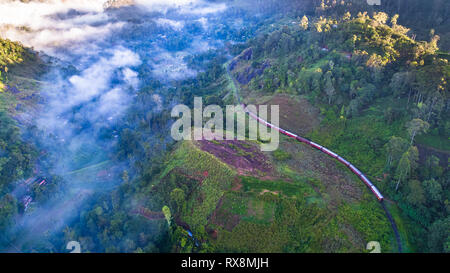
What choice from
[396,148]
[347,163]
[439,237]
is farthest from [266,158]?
[439,237]

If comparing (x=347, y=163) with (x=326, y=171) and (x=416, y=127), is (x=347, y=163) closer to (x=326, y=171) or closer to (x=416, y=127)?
(x=326, y=171)

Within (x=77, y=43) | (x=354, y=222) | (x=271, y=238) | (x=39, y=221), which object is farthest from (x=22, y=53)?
(x=354, y=222)

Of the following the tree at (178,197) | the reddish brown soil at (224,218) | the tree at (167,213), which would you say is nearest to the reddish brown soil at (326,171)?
the reddish brown soil at (224,218)

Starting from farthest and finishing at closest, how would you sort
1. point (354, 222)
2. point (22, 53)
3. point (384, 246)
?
point (22, 53) < point (354, 222) < point (384, 246)

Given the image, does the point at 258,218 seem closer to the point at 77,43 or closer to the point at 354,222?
the point at 354,222

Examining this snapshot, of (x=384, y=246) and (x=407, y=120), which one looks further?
(x=407, y=120)

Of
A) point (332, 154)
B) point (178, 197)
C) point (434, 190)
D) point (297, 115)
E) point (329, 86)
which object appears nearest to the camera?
point (434, 190)

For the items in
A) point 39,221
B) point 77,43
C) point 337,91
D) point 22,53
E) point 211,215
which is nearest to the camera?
point 211,215
